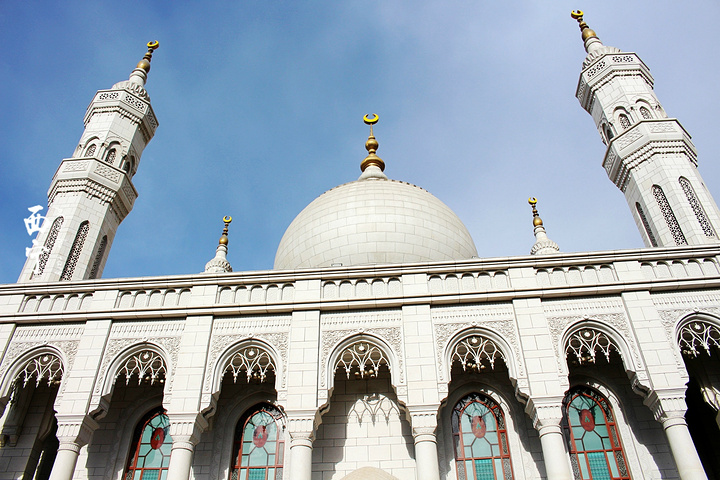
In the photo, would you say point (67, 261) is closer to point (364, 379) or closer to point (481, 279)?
point (364, 379)

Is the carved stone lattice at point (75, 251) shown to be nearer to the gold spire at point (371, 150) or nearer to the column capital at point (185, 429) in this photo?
the column capital at point (185, 429)

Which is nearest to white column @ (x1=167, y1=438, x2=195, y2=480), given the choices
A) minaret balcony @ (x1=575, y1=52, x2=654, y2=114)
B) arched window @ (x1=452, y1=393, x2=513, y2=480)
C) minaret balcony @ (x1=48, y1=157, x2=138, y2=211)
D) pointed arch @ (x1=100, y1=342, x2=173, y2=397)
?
pointed arch @ (x1=100, y1=342, x2=173, y2=397)

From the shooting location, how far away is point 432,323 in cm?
1201

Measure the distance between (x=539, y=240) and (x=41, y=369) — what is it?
14.1 meters

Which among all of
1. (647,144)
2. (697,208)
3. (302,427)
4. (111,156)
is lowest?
(302,427)

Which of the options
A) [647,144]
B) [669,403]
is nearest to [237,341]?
[669,403]

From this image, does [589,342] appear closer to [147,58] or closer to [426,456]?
[426,456]

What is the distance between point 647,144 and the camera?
1650cm

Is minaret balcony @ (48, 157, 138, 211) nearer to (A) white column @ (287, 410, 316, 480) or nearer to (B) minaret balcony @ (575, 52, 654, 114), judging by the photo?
(A) white column @ (287, 410, 316, 480)

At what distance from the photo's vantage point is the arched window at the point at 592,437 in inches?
456

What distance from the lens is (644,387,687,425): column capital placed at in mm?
10547

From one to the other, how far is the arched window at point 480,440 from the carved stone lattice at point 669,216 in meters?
6.66

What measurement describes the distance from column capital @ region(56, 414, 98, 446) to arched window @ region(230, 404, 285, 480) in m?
2.96

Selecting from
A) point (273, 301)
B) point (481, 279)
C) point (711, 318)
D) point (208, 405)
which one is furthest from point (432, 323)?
point (711, 318)
